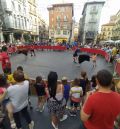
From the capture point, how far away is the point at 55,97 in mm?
4363

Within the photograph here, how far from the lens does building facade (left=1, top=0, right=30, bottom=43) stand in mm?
35912

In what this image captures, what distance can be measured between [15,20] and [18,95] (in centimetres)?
3984

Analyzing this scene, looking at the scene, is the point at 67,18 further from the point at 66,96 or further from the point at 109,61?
the point at 66,96

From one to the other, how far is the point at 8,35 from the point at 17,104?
35959 millimetres

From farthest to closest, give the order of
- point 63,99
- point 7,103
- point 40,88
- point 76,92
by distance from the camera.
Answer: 1. point 40,88
2. point 76,92
3. point 63,99
4. point 7,103

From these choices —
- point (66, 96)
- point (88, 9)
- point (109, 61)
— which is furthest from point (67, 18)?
point (66, 96)

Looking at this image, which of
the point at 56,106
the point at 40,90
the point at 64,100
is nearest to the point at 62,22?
the point at 40,90

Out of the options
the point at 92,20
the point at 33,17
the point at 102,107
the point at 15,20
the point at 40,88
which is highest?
the point at 92,20

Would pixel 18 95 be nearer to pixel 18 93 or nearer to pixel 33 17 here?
pixel 18 93

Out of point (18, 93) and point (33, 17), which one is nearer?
point (18, 93)

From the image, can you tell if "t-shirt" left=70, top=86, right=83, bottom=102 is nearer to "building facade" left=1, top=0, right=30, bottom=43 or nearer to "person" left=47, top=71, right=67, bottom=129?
"person" left=47, top=71, right=67, bottom=129

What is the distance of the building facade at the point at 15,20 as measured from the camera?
3591 cm

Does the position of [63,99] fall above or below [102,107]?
below

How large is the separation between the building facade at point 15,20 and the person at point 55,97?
34.1 m
